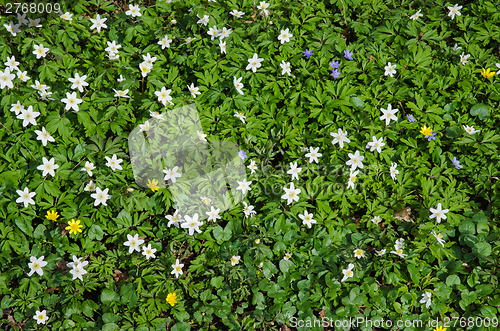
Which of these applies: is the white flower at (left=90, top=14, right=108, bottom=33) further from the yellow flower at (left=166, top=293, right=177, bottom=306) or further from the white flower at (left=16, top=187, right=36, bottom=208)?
the yellow flower at (left=166, top=293, right=177, bottom=306)

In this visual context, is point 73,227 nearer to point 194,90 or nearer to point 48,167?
point 48,167

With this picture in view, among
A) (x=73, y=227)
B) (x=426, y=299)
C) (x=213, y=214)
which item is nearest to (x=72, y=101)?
(x=73, y=227)

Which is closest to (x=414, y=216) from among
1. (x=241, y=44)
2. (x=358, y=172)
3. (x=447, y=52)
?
(x=358, y=172)

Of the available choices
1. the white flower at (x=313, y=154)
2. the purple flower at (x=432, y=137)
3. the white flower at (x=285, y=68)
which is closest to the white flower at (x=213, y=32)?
the white flower at (x=285, y=68)

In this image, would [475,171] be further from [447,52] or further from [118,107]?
[118,107]

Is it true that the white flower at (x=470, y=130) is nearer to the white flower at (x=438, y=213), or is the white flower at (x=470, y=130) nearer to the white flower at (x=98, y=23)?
the white flower at (x=438, y=213)
